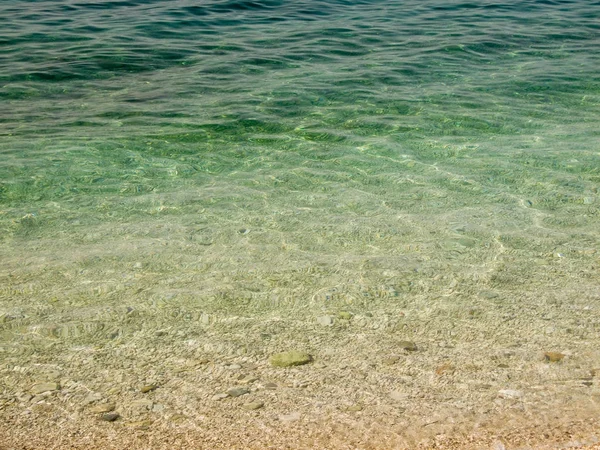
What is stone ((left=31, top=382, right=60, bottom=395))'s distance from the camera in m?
3.55

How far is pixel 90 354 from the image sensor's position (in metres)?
3.93

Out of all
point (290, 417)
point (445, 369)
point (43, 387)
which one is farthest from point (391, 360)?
point (43, 387)

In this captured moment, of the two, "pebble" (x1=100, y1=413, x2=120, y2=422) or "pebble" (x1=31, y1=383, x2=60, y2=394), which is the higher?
"pebble" (x1=100, y1=413, x2=120, y2=422)

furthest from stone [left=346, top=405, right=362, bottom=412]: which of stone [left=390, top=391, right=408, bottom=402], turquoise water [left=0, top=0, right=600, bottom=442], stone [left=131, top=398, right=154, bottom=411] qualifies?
stone [left=131, top=398, right=154, bottom=411]

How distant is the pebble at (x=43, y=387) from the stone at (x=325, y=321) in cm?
155

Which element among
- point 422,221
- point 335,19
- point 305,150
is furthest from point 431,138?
point 335,19

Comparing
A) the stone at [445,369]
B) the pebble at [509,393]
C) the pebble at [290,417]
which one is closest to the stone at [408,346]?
the stone at [445,369]

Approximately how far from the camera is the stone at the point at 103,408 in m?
3.39

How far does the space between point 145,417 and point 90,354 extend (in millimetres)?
763

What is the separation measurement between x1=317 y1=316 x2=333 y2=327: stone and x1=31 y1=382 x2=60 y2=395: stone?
1550 mm

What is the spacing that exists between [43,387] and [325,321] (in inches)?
65.0

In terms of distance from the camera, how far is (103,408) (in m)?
3.41

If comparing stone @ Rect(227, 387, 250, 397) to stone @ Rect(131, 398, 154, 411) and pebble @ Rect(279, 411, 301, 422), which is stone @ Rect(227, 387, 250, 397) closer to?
pebble @ Rect(279, 411, 301, 422)

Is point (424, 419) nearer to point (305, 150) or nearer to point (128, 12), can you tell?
point (305, 150)
